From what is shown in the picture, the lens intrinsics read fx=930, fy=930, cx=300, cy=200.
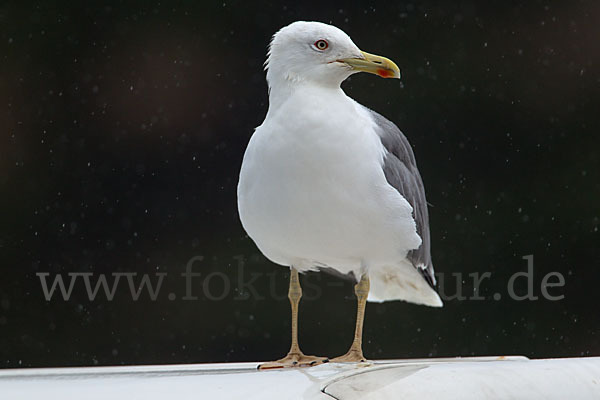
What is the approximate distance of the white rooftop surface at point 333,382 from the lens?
119 cm

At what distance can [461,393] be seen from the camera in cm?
125

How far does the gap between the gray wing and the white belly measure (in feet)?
0.19

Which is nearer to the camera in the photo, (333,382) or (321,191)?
(333,382)

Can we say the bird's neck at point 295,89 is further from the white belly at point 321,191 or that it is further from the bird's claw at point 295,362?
the bird's claw at point 295,362

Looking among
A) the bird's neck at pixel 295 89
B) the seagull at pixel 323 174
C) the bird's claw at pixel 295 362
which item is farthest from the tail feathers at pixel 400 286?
the bird's neck at pixel 295 89

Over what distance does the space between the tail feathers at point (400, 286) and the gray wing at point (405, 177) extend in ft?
0.12

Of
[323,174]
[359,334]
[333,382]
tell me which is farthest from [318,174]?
[333,382]

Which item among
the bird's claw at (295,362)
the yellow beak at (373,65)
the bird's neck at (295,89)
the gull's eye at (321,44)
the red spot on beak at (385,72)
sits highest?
the gull's eye at (321,44)

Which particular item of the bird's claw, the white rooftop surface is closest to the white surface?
the bird's claw

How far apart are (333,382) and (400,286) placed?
83cm

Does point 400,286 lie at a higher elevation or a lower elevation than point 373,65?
lower

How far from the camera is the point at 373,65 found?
1.73m

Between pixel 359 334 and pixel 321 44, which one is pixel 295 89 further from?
pixel 359 334

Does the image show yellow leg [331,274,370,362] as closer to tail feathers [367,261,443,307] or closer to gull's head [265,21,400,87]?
tail feathers [367,261,443,307]
